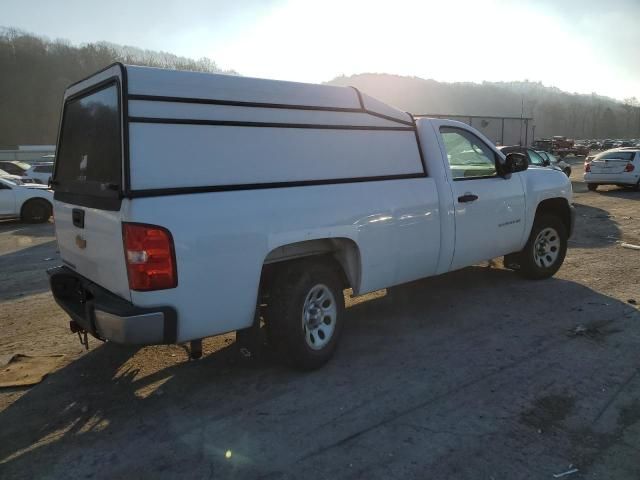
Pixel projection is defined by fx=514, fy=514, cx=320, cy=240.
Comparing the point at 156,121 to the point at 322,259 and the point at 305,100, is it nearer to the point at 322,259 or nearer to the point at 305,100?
the point at 305,100

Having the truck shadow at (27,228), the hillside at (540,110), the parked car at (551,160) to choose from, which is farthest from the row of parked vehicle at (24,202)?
the hillside at (540,110)

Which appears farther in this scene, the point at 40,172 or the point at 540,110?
the point at 540,110

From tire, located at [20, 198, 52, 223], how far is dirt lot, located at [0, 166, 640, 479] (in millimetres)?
9520

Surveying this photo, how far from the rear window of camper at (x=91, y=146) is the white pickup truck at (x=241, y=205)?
21 mm

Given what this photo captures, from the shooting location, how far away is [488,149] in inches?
230

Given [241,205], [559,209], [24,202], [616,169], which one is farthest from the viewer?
[616,169]

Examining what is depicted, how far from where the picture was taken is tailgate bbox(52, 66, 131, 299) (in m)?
3.27

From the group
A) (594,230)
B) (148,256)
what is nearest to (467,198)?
(148,256)

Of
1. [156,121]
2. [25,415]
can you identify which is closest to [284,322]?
[156,121]

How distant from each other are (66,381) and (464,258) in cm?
389

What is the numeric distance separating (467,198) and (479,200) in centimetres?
26

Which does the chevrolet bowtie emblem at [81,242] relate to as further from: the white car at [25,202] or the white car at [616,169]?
the white car at [616,169]

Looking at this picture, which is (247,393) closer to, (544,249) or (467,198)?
(467,198)

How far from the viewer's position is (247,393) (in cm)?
385
